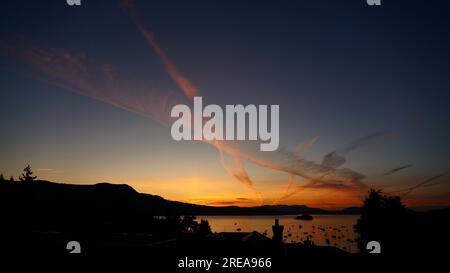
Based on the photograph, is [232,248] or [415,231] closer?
[232,248]

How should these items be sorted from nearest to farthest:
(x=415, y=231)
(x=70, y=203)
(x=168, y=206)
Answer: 1. (x=415, y=231)
2. (x=168, y=206)
3. (x=70, y=203)

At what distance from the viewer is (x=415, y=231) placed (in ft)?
102

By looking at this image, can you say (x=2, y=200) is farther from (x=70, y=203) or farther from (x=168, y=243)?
(x=168, y=243)

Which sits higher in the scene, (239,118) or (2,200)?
Result: (239,118)
